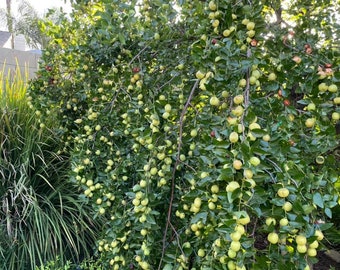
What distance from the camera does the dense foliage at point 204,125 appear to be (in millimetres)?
754

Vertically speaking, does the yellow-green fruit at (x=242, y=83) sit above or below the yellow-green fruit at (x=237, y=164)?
above

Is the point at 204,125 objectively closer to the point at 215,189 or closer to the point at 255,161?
the point at 215,189

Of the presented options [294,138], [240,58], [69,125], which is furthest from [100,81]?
[294,138]

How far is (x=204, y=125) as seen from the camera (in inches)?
40.8

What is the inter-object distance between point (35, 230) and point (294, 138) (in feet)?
5.89

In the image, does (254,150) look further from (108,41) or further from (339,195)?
(108,41)

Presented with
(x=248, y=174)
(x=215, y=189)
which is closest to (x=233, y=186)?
(x=248, y=174)

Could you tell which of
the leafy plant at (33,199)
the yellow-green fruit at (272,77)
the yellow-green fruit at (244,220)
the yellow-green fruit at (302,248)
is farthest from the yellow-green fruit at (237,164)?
the leafy plant at (33,199)

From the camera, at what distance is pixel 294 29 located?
136cm

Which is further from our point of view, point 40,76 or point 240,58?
point 40,76

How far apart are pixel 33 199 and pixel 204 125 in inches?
62.2

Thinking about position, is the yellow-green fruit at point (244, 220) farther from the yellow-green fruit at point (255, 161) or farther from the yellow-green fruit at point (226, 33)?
the yellow-green fruit at point (226, 33)

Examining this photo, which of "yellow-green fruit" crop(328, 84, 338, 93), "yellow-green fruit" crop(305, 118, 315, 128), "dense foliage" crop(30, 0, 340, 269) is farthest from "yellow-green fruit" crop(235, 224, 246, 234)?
"yellow-green fruit" crop(328, 84, 338, 93)

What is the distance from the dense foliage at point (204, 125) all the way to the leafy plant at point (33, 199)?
1.88ft
